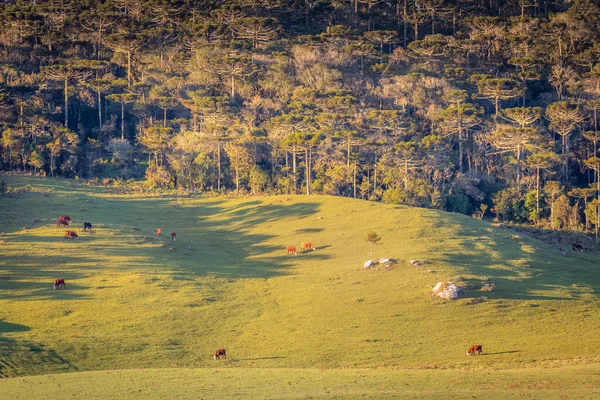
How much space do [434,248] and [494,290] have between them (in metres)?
12.0

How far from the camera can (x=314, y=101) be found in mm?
123125

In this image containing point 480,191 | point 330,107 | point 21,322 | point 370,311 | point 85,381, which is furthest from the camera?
point 330,107

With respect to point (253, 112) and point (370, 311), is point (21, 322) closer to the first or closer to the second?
point (370, 311)

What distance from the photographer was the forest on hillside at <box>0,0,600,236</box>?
10806 centimetres

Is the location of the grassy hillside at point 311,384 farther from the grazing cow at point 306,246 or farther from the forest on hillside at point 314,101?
the forest on hillside at point 314,101

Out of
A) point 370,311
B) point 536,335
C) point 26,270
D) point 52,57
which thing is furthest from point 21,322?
point 52,57

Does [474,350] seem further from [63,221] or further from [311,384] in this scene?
[63,221]

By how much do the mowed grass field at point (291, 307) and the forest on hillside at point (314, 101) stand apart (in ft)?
81.6

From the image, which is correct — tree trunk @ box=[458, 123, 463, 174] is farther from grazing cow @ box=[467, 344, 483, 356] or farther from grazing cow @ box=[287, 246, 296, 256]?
grazing cow @ box=[467, 344, 483, 356]

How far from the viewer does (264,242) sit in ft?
253

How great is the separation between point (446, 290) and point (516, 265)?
40.6 ft

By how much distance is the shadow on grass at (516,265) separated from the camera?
5688cm

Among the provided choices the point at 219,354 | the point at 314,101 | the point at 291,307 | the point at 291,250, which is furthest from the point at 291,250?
the point at 314,101

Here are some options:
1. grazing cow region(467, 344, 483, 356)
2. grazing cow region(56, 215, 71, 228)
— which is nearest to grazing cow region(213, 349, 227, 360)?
grazing cow region(467, 344, 483, 356)
